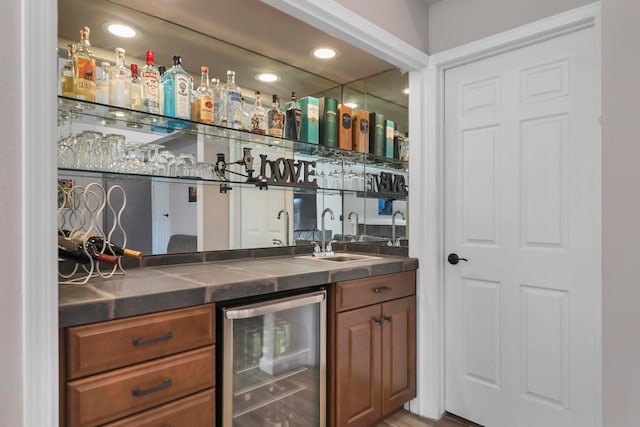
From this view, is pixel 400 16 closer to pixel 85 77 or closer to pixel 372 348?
pixel 85 77

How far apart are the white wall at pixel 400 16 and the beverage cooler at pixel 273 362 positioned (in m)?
1.46

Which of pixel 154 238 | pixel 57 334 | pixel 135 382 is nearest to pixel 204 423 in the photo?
pixel 135 382

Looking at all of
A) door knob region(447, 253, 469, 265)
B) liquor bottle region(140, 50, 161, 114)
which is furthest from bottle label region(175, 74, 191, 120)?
door knob region(447, 253, 469, 265)

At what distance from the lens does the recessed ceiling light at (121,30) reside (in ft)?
6.28

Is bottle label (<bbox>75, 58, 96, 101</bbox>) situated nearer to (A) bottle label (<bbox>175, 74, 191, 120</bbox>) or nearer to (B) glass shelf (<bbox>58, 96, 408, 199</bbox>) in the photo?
(B) glass shelf (<bbox>58, 96, 408, 199</bbox>)

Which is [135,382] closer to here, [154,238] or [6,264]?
[6,264]

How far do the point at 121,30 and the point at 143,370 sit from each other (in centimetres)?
165

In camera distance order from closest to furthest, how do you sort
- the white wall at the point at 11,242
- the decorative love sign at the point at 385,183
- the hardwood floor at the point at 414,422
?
the white wall at the point at 11,242, the hardwood floor at the point at 414,422, the decorative love sign at the point at 385,183

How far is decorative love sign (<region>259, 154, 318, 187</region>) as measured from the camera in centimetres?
241

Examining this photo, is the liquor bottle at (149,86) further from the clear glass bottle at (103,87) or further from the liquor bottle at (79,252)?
the liquor bottle at (79,252)

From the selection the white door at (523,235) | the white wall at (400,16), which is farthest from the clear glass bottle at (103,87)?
the white door at (523,235)

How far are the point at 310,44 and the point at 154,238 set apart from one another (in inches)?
58.5

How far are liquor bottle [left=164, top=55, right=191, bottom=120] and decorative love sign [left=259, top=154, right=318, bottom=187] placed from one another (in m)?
0.60

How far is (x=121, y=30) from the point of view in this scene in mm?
1941
